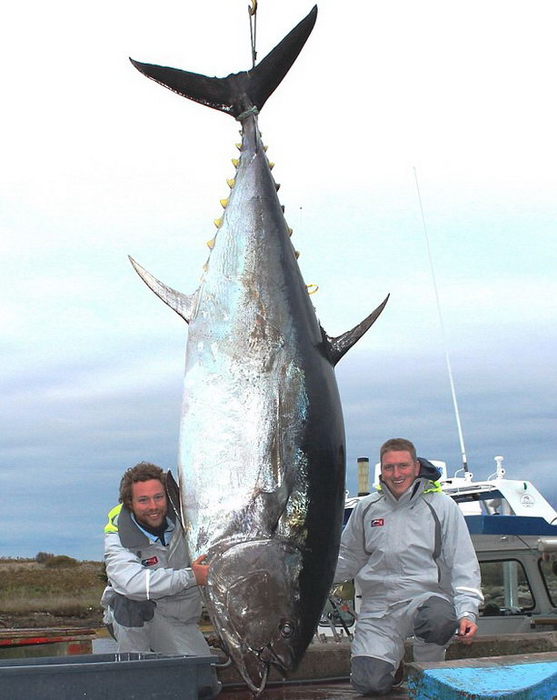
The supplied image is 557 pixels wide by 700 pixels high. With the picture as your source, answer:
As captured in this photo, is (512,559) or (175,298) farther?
(512,559)

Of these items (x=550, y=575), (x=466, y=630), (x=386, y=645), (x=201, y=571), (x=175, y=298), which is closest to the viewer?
(x=201, y=571)

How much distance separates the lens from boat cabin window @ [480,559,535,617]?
8141 mm

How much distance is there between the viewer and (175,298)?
3.86 metres

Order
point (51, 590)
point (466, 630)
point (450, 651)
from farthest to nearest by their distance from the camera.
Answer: point (51, 590) < point (450, 651) < point (466, 630)

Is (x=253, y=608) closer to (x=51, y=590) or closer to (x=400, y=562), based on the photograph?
(x=400, y=562)

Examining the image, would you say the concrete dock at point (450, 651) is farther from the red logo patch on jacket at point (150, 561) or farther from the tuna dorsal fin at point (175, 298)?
the tuna dorsal fin at point (175, 298)

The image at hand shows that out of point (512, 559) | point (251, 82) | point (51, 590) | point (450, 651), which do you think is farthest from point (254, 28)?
point (51, 590)

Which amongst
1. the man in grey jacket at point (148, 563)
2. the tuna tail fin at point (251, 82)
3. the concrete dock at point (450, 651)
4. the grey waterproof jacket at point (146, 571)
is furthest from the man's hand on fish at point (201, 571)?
the concrete dock at point (450, 651)

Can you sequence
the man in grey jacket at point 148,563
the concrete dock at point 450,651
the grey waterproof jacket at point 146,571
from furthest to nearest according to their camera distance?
the concrete dock at point 450,651
the man in grey jacket at point 148,563
the grey waterproof jacket at point 146,571

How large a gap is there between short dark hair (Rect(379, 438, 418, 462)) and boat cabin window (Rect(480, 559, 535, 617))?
390 cm

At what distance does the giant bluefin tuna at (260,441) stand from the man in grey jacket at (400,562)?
1096 millimetres

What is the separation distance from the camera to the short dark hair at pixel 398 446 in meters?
4.72

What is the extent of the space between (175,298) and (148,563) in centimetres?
126

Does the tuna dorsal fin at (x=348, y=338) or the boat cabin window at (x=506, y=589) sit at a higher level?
the tuna dorsal fin at (x=348, y=338)
